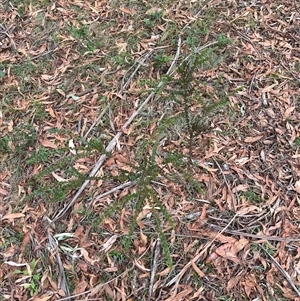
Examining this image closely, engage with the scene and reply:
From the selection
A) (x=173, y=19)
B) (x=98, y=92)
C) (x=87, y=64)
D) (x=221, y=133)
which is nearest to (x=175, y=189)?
(x=221, y=133)

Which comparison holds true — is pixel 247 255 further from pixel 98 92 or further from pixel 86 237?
pixel 98 92

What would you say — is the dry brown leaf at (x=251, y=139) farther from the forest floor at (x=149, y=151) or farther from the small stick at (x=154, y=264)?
the small stick at (x=154, y=264)

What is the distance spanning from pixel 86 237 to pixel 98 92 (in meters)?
A: 1.03

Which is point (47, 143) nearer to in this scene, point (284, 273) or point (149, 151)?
point (149, 151)

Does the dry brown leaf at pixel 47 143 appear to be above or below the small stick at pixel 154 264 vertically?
above

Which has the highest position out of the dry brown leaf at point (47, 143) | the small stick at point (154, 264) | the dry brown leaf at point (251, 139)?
the dry brown leaf at point (251, 139)

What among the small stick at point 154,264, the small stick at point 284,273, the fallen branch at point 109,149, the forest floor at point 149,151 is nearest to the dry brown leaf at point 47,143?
the forest floor at point 149,151

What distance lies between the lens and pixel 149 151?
8.68 ft

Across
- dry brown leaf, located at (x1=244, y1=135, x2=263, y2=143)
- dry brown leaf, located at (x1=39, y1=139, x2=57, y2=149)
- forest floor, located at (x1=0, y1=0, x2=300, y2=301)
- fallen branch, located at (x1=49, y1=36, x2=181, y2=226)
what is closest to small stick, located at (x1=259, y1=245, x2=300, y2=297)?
forest floor, located at (x1=0, y1=0, x2=300, y2=301)

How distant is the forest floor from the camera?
2.28 m

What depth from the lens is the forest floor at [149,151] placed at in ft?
7.47

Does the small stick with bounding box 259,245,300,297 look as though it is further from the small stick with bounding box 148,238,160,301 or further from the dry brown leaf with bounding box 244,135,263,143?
the dry brown leaf with bounding box 244,135,263,143

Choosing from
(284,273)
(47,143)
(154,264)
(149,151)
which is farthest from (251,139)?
(47,143)

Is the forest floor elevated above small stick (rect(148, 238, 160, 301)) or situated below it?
above
